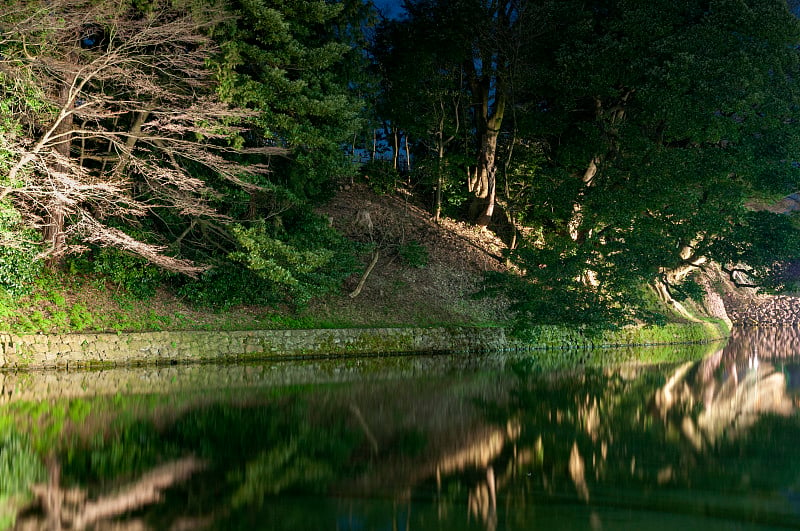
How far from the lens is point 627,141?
27.1 metres

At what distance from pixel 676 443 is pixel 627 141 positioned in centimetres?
1972

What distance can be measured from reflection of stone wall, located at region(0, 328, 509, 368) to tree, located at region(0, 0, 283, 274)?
77.7 inches

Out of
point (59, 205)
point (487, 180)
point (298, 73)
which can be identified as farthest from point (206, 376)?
point (487, 180)

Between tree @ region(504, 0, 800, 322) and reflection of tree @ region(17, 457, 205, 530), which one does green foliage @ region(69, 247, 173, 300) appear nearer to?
tree @ region(504, 0, 800, 322)

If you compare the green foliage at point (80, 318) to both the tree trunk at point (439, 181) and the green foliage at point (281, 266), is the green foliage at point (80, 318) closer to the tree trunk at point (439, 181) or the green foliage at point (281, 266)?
the green foliage at point (281, 266)

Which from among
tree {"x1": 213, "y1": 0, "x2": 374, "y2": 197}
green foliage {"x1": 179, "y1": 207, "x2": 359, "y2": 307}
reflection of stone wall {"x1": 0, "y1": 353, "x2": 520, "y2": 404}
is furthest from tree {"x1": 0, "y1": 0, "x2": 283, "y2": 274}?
reflection of stone wall {"x1": 0, "y1": 353, "x2": 520, "y2": 404}

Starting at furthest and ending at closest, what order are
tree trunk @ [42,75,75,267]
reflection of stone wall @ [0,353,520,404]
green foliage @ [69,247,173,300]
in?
green foliage @ [69,247,173,300], tree trunk @ [42,75,75,267], reflection of stone wall @ [0,353,520,404]

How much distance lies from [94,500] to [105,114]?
12643mm

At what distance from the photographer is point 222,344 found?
19469mm

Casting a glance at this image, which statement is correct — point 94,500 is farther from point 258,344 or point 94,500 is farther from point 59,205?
point 258,344

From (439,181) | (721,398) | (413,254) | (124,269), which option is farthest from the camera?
(439,181)

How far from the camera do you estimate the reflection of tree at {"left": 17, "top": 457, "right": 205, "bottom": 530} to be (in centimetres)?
577

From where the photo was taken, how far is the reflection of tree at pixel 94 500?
5770 millimetres

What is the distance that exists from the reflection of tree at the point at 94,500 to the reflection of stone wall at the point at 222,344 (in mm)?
10581
